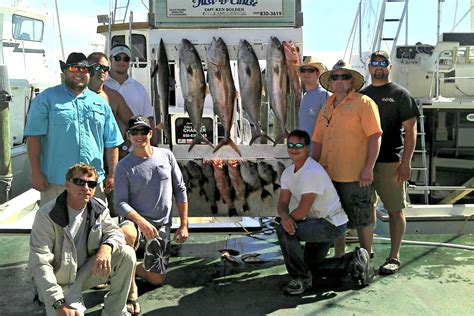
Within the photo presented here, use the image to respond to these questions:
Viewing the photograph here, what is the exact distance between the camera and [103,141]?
3.74 m

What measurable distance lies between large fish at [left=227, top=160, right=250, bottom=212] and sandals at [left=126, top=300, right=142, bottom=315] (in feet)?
5.47

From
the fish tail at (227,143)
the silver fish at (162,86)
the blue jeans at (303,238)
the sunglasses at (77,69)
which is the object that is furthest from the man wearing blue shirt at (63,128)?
the blue jeans at (303,238)

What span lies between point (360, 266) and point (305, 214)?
2.00 feet

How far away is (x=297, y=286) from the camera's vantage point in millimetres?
3775

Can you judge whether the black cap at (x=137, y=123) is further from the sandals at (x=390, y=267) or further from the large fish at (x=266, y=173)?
the sandals at (x=390, y=267)

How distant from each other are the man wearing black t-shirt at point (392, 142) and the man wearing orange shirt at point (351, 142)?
22cm

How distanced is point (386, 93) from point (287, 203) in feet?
3.92

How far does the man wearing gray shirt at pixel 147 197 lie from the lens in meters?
3.53

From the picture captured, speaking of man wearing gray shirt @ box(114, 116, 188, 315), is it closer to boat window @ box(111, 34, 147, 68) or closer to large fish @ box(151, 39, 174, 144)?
large fish @ box(151, 39, 174, 144)

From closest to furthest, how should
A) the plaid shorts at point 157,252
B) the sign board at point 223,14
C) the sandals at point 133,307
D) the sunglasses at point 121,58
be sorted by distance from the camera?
the sandals at point 133,307
the plaid shorts at point 157,252
the sunglasses at point 121,58
the sign board at point 223,14

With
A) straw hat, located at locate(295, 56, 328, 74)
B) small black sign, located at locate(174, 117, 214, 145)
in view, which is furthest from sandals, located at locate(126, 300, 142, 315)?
small black sign, located at locate(174, 117, 214, 145)

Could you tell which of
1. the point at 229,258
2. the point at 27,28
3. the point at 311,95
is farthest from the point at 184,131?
the point at 27,28

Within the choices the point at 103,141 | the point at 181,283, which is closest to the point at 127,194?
the point at 103,141

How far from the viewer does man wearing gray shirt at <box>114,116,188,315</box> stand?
11.6 ft
